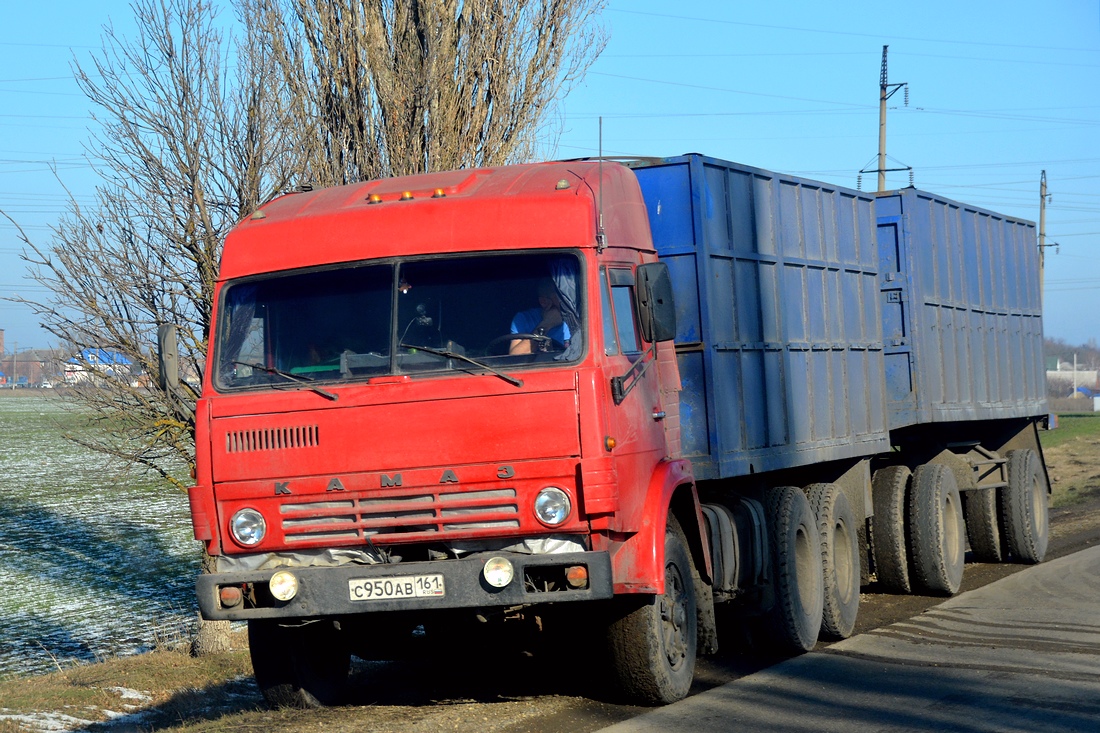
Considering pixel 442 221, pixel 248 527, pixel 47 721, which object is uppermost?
pixel 442 221

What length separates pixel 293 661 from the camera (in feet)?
24.6

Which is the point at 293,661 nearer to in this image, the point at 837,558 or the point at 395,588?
the point at 395,588

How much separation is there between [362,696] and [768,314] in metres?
3.97

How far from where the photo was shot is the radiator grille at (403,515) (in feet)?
20.6

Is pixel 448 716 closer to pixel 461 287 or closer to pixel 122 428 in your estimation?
pixel 461 287

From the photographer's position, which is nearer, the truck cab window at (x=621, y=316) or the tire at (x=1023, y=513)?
the truck cab window at (x=621, y=316)

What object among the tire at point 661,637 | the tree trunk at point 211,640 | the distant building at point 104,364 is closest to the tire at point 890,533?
the tire at point 661,637

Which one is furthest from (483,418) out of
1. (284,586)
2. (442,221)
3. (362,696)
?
(362,696)

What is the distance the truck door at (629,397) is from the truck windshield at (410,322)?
0.27 m

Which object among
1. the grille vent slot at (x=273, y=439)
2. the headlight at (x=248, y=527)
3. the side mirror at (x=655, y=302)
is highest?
the side mirror at (x=655, y=302)

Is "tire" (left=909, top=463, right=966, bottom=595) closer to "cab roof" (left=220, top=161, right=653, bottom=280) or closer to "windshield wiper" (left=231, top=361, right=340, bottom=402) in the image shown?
"cab roof" (left=220, top=161, right=653, bottom=280)

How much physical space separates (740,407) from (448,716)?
3.12 metres

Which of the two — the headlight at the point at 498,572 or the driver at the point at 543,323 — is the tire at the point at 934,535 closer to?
the driver at the point at 543,323

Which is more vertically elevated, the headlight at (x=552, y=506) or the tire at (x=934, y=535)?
the headlight at (x=552, y=506)
